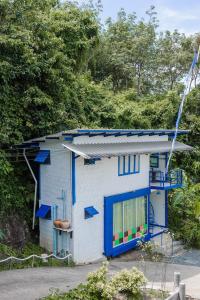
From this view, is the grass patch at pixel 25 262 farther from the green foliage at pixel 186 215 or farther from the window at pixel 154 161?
the window at pixel 154 161

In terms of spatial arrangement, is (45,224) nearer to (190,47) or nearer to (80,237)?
(80,237)

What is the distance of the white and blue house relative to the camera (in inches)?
572

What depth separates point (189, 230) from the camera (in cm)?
1991

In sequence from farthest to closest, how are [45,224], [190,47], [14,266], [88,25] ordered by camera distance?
1. [190,47]
2. [88,25]
3. [45,224]
4. [14,266]

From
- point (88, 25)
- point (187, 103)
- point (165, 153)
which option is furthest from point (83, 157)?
point (187, 103)

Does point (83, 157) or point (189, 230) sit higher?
point (83, 157)

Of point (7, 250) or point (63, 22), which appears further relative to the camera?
point (63, 22)

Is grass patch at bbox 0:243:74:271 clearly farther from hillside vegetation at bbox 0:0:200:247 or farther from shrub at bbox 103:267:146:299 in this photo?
shrub at bbox 103:267:146:299

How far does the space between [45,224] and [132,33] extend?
1172 inches

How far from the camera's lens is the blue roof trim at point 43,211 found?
1524cm

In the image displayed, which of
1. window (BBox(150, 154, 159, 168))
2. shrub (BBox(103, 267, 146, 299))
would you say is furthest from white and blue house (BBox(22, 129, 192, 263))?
shrub (BBox(103, 267, 146, 299))

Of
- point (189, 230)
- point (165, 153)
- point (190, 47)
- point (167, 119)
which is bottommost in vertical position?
point (189, 230)

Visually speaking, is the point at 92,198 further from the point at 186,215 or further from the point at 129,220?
the point at 186,215

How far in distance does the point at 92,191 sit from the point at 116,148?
201cm
